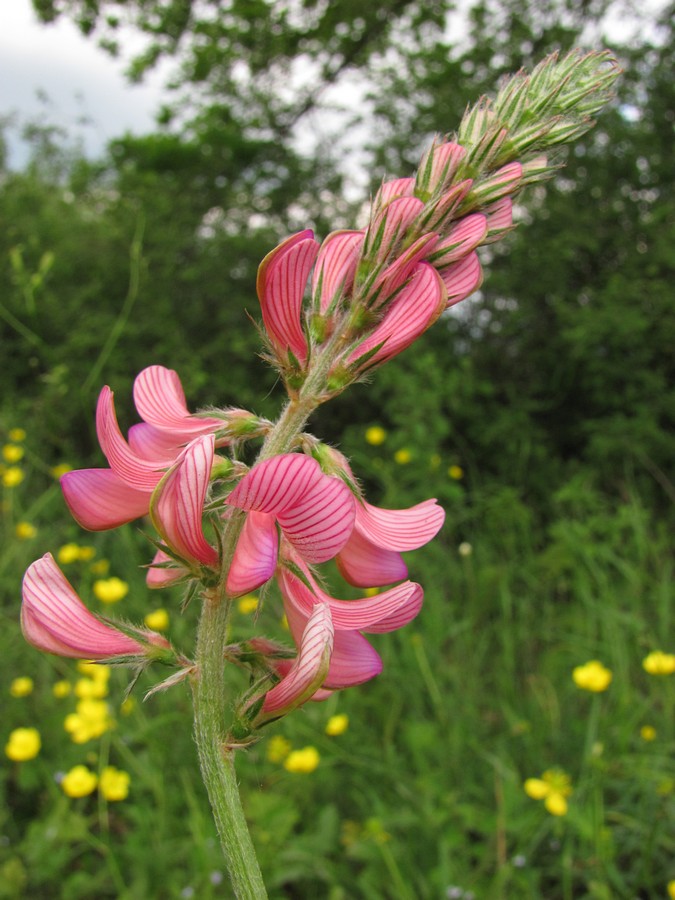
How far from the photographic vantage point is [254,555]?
2.54 ft

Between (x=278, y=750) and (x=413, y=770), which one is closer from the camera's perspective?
(x=278, y=750)

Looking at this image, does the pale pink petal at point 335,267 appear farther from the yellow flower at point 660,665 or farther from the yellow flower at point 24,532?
the yellow flower at point 24,532

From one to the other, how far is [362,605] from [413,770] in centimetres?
219

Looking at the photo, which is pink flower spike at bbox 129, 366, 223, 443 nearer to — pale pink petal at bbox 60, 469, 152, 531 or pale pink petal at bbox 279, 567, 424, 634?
pale pink petal at bbox 60, 469, 152, 531

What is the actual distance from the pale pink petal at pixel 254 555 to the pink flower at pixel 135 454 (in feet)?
0.45

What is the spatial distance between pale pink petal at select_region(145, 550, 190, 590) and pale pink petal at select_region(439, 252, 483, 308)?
43cm

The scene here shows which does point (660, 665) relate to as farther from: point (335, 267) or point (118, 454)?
point (118, 454)

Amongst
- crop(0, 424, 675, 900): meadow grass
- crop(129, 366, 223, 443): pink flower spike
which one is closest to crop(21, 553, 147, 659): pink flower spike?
crop(129, 366, 223, 443): pink flower spike

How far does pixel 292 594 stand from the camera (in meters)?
0.88

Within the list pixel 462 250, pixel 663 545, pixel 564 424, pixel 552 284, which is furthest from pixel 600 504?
pixel 462 250

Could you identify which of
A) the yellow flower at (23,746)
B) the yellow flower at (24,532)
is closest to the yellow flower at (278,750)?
the yellow flower at (23,746)

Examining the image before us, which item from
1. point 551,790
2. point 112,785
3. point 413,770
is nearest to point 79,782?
point 112,785

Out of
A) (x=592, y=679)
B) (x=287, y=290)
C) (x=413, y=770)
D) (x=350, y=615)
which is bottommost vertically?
(x=413, y=770)

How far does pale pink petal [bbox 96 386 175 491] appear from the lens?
2.74 ft
